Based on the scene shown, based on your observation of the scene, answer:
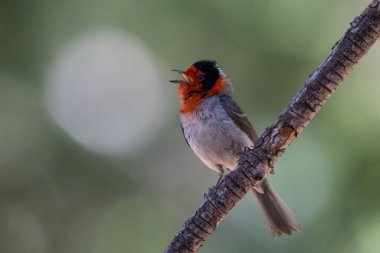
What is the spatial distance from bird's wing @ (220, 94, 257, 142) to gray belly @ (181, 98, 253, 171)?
3cm

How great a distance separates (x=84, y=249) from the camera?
215 inches

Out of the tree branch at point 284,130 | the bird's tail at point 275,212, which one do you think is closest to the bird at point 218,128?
the bird's tail at point 275,212

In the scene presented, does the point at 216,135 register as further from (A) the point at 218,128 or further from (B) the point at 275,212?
(B) the point at 275,212

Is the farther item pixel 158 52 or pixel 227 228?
pixel 158 52

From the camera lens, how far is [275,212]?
4816 millimetres

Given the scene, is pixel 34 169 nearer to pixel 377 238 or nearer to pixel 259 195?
pixel 259 195

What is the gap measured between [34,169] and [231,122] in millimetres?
1531

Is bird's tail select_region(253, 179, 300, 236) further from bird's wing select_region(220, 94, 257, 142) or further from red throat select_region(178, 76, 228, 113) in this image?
red throat select_region(178, 76, 228, 113)

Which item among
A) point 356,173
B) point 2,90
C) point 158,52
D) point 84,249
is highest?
point 158,52

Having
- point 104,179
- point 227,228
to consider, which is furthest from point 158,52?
point 227,228

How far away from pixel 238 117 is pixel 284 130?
1.66 meters

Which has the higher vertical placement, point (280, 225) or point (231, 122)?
point (231, 122)

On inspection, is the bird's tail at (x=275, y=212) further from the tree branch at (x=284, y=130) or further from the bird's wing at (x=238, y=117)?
the tree branch at (x=284, y=130)

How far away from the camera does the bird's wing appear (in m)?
4.98
